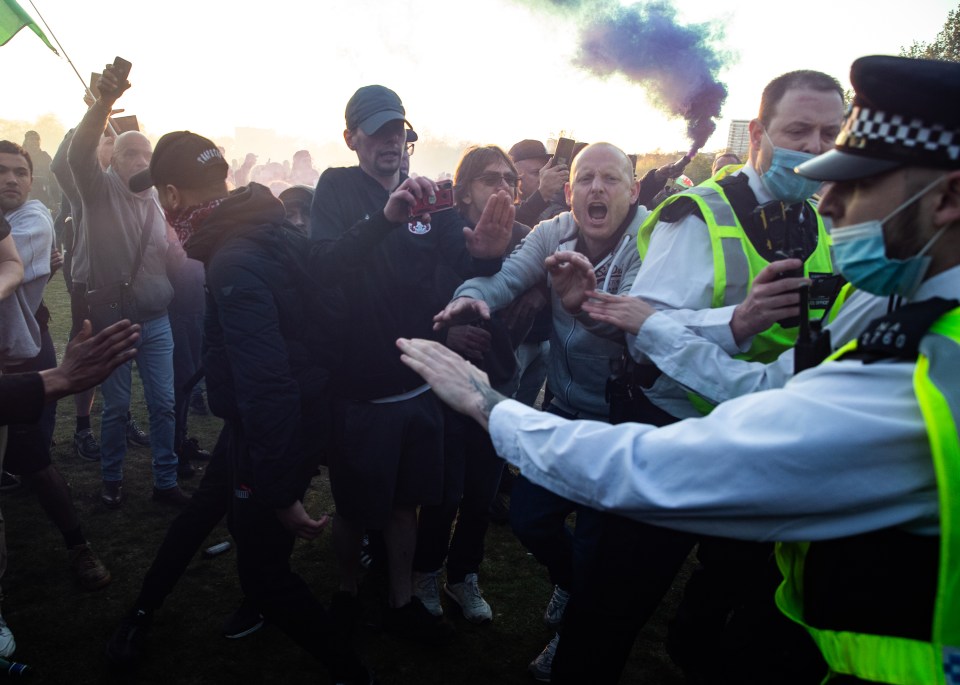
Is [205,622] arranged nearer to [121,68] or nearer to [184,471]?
[184,471]

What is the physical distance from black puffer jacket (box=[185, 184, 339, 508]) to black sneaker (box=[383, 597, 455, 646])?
1045 millimetres

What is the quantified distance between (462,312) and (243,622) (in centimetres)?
213

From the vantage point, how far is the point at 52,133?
6400 cm

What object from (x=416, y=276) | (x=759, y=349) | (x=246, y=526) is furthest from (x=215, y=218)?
(x=759, y=349)

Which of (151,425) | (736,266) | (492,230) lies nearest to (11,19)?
(151,425)

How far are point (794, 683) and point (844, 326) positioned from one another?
3.32ft

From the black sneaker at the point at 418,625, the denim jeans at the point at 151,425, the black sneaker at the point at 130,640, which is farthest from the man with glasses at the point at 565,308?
the denim jeans at the point at 151,425

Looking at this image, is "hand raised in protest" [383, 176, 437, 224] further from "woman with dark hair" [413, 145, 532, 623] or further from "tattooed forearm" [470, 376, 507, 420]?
"tattooed forearm" [470, 376, 507, 420]

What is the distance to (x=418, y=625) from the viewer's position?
10.8ft

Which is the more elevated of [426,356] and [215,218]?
[215,218]

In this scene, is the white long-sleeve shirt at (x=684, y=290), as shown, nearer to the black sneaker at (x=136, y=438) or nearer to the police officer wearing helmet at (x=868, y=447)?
the police officer wearing helmet at (x=868, y=447)

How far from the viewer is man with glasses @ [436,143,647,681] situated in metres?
2.97

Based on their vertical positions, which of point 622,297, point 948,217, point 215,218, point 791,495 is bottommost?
point 791,495

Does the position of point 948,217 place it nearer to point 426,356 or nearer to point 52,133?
point 426,356
